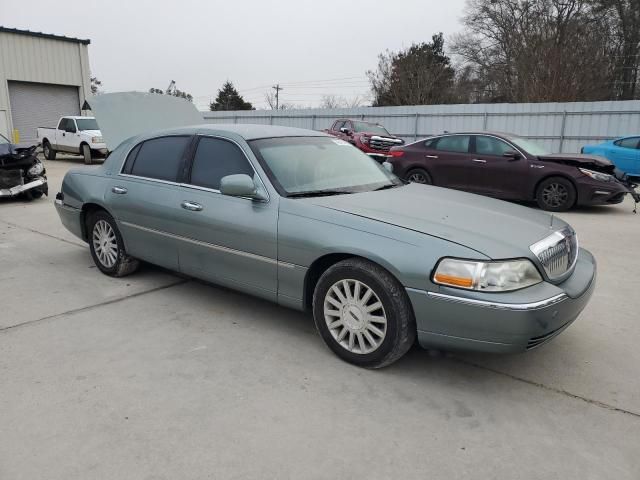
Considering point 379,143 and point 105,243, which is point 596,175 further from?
point 105,243

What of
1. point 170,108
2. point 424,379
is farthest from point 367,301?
point 170,108

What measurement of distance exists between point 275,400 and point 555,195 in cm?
824

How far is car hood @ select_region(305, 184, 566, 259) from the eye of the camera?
2.99 meters

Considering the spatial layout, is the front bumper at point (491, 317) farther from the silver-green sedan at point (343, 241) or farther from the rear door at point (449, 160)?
the rear door at point (449, 160)

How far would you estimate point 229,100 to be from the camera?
61.4 metres

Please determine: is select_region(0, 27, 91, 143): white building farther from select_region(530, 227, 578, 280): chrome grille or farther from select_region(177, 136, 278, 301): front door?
select_region(530, 227, 578, 280): chrome grille

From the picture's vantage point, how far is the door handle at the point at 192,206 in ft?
13.1

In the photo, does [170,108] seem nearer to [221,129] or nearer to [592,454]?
[221,129]

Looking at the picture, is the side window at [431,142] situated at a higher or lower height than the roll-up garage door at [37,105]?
lower

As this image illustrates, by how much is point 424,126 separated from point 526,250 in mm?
18761

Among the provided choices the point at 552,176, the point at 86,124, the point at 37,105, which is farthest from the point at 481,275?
the point at 37,105


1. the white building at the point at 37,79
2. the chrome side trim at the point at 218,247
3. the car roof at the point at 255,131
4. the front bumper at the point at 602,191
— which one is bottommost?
the front bumper at the point at 602,191

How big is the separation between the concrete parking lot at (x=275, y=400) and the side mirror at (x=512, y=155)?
224 inches

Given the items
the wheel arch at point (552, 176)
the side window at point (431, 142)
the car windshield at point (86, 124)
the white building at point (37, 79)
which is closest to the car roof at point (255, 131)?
the wheel arch at point (552, 176)
